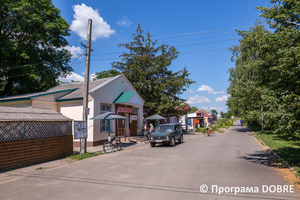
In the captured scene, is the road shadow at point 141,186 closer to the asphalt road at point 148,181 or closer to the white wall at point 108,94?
the asphalt road at point 148,181

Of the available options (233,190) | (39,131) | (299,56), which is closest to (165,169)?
(233,190)

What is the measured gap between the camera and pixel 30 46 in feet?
82.6

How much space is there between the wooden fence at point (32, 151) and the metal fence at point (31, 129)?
219 millimetres

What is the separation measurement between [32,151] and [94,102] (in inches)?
272

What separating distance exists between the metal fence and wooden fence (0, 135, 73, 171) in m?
0.22

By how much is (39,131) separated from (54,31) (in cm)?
1922

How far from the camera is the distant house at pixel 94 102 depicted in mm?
15719

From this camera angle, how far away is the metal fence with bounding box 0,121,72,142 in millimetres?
8703

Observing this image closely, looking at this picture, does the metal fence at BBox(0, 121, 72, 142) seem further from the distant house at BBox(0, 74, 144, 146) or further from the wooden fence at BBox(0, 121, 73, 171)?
the distant house at BBox(0, 74, 144, 146)

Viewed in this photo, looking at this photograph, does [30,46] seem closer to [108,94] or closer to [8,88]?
[8,88]

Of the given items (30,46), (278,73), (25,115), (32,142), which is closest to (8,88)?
(30,46)

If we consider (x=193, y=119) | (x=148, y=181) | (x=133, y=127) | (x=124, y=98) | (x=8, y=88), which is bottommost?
(x=148, y=181)

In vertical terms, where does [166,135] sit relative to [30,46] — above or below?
below

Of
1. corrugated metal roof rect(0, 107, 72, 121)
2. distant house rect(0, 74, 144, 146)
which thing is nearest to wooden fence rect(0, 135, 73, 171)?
corrugated metal roof rect(0, 107, 72, 121)
